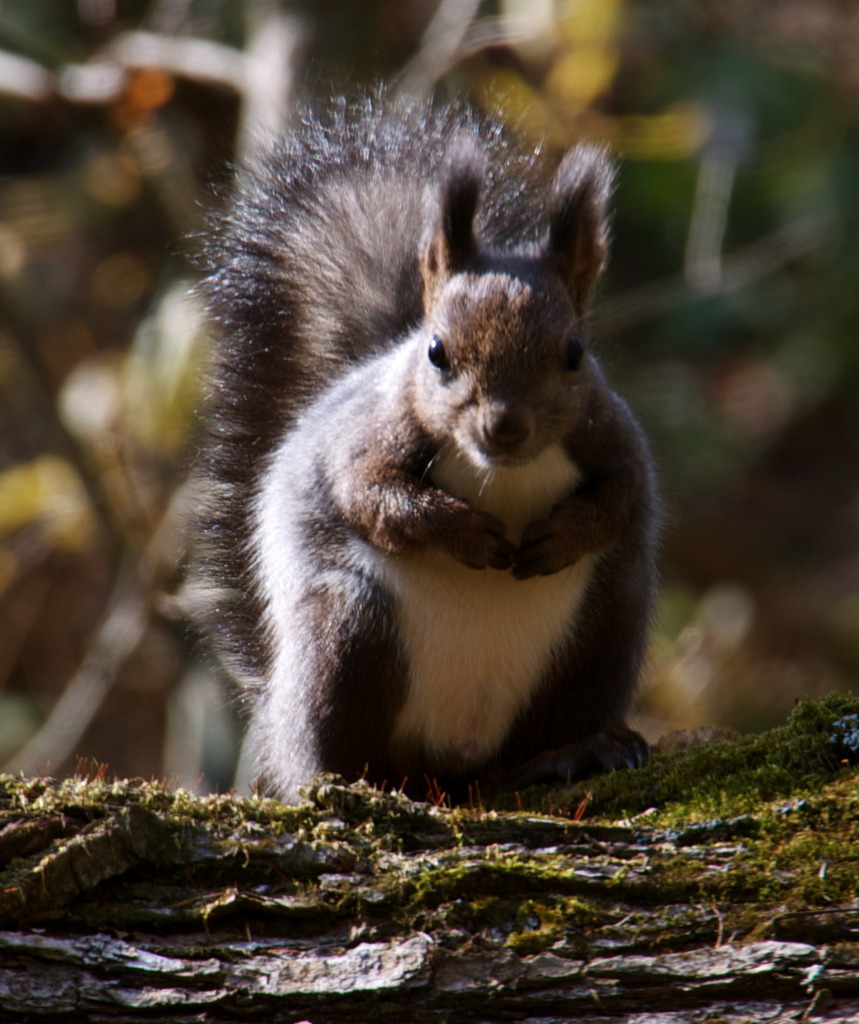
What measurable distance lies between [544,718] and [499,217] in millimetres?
1046

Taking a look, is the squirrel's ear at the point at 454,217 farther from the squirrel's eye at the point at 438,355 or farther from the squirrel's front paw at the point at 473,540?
the squirrel's front paw at the point at 473,540

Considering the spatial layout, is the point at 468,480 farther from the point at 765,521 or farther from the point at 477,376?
the point at 765,521

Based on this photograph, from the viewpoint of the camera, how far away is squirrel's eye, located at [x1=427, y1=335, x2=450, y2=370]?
2215mm

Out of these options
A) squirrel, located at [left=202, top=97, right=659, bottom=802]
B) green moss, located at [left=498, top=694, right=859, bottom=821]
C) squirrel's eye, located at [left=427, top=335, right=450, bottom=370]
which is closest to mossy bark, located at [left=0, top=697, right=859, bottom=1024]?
green moss, located at [left=498, top=694, right=859, bottom=821]

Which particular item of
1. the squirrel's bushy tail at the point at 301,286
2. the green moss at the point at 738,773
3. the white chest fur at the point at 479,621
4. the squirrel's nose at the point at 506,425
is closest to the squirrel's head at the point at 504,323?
the squirrel's nose at the point at 506,425

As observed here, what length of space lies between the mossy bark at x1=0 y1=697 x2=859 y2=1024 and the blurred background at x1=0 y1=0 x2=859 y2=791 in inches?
46.9

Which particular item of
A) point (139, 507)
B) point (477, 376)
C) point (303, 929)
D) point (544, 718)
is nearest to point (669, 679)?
point (139, 507)

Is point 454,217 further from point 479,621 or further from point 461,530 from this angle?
point 479,621

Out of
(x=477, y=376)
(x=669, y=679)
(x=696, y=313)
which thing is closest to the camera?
(x=477, y=376)

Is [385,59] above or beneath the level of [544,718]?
above

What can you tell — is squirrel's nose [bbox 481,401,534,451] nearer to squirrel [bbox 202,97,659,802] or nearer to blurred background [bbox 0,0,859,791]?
squirrel [bbox 202,97,659,802]

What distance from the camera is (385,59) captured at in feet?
16.3

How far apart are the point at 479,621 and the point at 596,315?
955mm

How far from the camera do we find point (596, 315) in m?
2.93
